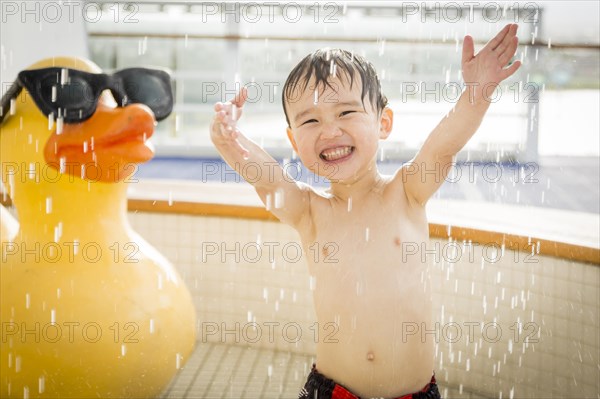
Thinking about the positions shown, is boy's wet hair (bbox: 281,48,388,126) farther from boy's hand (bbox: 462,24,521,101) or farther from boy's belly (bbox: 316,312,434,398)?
boy's belly (bbox: 316,312,434,398)

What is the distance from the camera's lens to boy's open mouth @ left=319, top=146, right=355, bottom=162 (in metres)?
1.48

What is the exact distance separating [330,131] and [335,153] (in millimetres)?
55

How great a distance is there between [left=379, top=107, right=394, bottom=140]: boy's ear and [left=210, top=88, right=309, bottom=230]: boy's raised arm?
249 mm

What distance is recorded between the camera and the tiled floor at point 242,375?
2.38 meters

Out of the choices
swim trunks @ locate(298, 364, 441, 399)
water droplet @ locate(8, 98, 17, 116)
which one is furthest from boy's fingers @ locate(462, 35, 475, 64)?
water droplet @ locate(8, 98, 17, 116)

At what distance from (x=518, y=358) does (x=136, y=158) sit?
4.84 ft

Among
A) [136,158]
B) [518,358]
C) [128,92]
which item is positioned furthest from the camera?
[518,358]

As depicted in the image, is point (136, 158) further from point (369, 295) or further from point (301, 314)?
point (301, 314)

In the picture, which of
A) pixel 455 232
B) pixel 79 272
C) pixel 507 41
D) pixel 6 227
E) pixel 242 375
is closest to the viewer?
pixel 507 41

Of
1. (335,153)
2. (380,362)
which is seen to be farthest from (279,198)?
(380,362)

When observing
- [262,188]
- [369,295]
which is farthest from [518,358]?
[262,188]

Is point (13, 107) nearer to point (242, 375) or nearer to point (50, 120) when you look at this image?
point (50, 120)

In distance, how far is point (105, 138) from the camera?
176cm

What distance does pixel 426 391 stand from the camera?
5.10 ft
